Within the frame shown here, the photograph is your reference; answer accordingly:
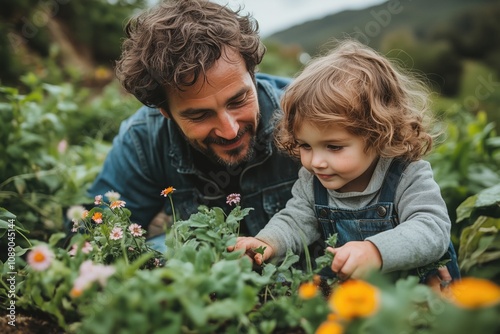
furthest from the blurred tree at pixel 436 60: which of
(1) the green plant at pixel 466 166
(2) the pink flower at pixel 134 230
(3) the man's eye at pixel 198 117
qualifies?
(2) the pink flower at pixel 134 230

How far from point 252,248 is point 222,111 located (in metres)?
0.82

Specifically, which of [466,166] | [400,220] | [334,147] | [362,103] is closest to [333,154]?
[334,147]

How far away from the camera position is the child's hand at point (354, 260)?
4.71 ft

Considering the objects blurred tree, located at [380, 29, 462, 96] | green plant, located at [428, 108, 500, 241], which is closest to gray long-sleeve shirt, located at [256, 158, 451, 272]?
green plant, located at [428, 108, 500, 241]

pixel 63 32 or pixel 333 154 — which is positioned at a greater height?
pixel 63 32

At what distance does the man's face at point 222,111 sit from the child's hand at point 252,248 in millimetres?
700

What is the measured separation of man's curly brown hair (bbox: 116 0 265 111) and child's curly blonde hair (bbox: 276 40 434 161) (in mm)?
493

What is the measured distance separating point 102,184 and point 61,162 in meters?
0.63

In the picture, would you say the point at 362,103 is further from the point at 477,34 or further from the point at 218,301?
the point at 477,34

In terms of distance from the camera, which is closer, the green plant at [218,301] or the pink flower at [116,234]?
the green plant at [218,301]

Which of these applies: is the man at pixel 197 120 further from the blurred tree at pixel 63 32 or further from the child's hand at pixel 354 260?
the blurred tree at pixel 63 32

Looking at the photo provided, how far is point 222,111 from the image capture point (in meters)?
2.24

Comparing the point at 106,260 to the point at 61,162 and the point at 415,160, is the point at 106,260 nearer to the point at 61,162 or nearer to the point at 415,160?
the point at 415,160

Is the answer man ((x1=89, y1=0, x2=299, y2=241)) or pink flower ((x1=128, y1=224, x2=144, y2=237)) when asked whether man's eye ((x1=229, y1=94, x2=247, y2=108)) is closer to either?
man ((x1=89, y1=0, x2=299, y2=241))
